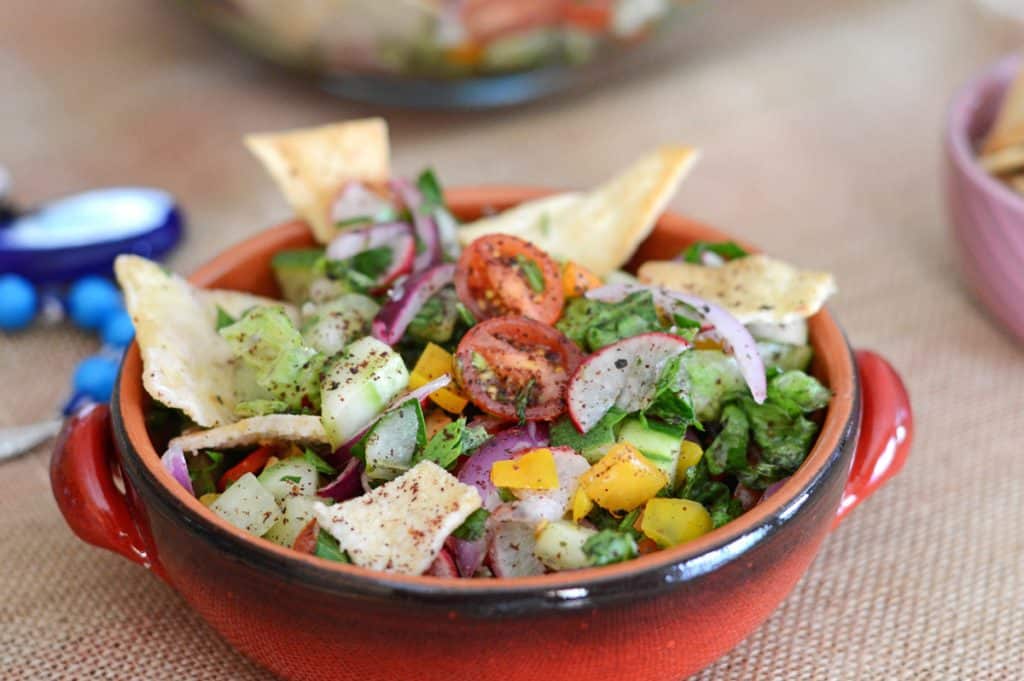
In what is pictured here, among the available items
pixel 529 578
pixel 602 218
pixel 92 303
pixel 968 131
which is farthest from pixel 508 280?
pixel 968 131

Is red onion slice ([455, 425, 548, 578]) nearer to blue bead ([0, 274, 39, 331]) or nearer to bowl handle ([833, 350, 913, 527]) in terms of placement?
bowl handle ([833, 350, 913, 527])

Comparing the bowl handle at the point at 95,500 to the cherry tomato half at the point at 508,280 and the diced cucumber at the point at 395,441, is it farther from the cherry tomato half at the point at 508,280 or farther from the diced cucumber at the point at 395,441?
the cherry tomato half at the point at 508,280

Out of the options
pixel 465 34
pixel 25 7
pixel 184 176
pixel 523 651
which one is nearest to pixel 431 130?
pixel 465 34

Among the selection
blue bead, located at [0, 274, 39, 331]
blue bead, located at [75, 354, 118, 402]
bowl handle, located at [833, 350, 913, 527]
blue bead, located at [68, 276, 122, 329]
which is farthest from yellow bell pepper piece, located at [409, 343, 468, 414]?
blue bead, located at [0, 274, 39, 331]

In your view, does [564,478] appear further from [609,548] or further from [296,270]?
[296,270]

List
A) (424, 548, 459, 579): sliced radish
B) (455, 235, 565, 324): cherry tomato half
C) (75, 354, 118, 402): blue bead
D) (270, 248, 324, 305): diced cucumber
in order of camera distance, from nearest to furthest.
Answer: (424, 548, 459, 579): sliced radish → (455, 235, 565, 324): cherry tomato half → (270, 248, 324, 305): diced cucumber → (75, 354, 118, 402): blue bead

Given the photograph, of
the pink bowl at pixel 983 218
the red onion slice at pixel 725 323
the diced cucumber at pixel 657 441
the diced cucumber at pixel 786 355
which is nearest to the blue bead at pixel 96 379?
the red onion slice at pixel 725 323
